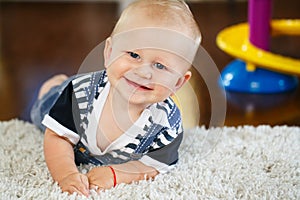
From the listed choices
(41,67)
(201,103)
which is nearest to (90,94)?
(201,103)

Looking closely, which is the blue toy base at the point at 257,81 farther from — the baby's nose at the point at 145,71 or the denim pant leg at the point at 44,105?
the baby's nose at the point at 145,71

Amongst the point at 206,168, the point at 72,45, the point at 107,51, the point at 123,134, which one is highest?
the point at 107,51

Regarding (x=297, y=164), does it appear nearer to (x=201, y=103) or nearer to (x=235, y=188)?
(x=235, y=188)

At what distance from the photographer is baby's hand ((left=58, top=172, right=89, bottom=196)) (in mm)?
977

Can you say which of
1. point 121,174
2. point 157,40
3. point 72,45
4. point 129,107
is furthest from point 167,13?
point 72,45

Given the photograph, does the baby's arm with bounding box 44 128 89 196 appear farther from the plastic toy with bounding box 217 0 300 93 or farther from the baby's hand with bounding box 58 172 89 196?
the plastic toy with bounding box 217 0 300 93

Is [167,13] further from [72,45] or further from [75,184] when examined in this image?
[72,45]

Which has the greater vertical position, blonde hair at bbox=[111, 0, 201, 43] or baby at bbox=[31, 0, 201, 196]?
blonde hair at bbox=[111, 0, 201, 43]

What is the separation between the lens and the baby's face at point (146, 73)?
0.96 m

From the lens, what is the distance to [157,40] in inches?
37.6

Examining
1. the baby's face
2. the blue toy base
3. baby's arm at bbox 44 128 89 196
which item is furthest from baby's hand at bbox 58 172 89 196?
the blue toy base

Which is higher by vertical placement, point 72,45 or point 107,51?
point 107,51

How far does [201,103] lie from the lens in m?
1.53

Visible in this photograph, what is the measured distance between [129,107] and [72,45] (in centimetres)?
123
